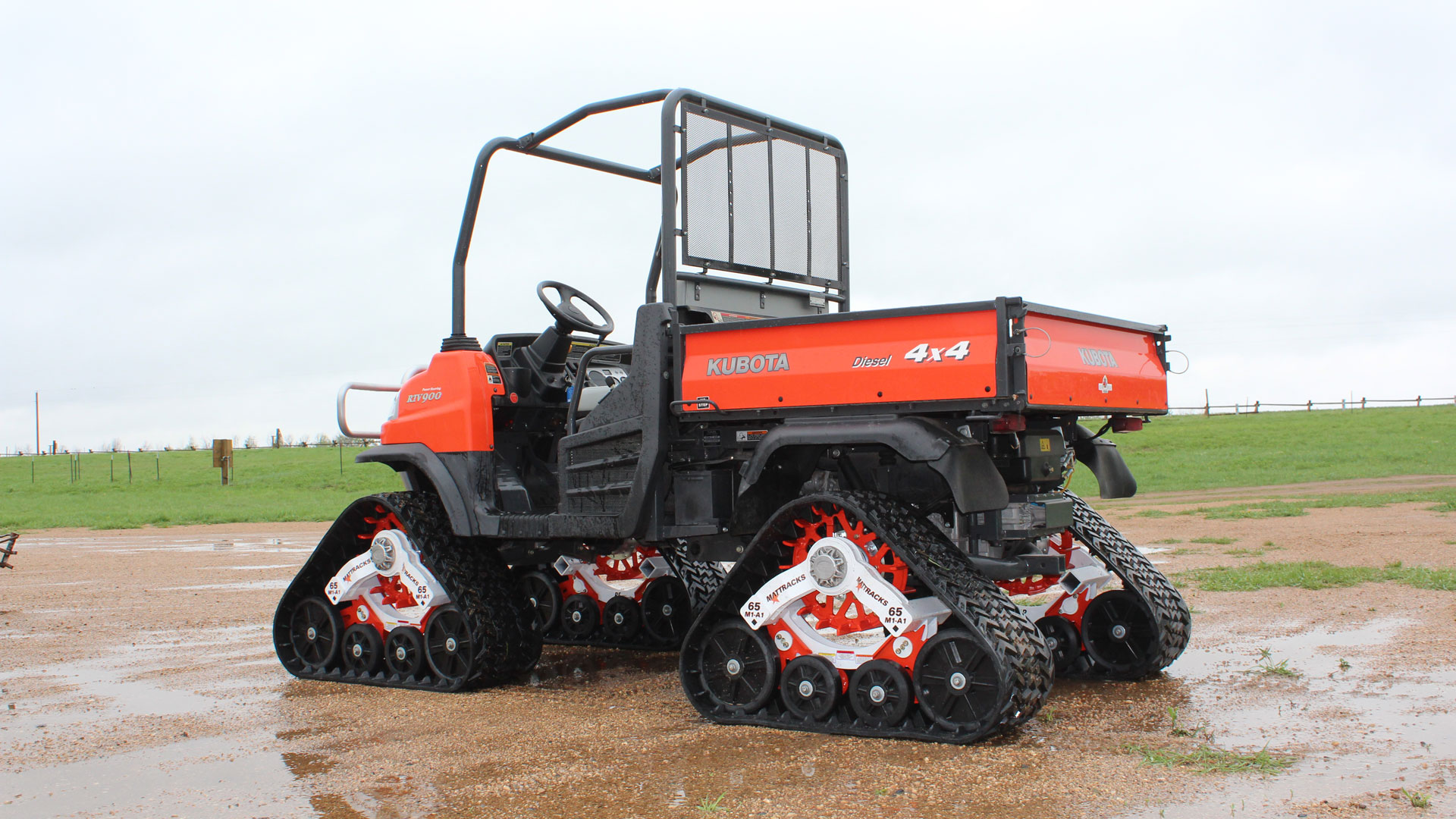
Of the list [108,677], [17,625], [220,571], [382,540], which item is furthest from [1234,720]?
[220,571]

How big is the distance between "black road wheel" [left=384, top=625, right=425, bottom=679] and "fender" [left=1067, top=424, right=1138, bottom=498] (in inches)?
157

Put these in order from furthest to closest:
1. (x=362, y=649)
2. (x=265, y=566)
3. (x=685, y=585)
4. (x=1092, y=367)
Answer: (x=265, y=566)
(x=685, y=585)
(x=362, y=649)
(x=1092, y=367)

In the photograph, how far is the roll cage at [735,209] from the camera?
6.75 meters

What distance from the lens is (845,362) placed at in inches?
226

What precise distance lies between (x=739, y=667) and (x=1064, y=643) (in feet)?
7.28

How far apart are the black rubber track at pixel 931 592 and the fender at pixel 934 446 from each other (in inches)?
10.9

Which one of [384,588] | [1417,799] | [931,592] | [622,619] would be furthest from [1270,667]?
[384,588]

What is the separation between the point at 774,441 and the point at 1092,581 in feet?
7.78

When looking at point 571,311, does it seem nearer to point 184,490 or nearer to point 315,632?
point 315,632

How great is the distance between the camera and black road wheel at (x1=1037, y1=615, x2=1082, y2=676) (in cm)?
714

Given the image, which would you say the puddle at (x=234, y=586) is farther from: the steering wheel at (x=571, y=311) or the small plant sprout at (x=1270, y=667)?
the small plant sprout at (x=1270, y=667)

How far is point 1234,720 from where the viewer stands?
5762 mm

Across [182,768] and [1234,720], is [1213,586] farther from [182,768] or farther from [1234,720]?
[182,768]

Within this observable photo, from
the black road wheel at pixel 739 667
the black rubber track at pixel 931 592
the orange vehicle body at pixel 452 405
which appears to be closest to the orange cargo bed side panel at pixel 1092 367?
the black rubber track at pixel 931 592
